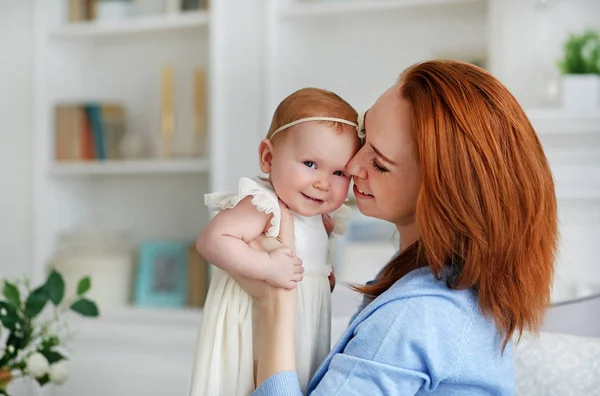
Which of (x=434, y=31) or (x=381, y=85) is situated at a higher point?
(x=434, y=31)

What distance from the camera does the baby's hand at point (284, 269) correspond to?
4.06 ft

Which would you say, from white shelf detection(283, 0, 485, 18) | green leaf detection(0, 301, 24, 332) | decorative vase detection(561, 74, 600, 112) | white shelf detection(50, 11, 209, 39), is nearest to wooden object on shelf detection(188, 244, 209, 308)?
white shelf detection(50, 11, 209, 39)

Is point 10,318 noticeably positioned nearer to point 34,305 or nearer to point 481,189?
point 34,305

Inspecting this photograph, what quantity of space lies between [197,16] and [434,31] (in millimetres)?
932

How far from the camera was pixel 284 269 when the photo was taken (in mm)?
1249

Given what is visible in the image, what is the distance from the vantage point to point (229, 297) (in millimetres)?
1302

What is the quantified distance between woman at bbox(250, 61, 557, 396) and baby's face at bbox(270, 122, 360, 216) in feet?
0.37

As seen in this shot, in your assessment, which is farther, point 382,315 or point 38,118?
point 38,118

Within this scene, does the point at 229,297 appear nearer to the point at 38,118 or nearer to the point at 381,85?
the point at 381,85

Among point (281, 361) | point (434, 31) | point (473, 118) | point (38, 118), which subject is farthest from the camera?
point (38, 118)

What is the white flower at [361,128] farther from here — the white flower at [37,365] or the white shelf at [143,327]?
the white shelf at [143,327]

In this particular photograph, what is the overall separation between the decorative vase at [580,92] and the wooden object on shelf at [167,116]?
61.0 inches

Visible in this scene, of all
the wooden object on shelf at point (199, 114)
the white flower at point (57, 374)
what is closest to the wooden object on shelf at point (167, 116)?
the wooden object on shelf at point (199, 114)

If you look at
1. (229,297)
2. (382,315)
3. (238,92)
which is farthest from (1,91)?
(382,315)
